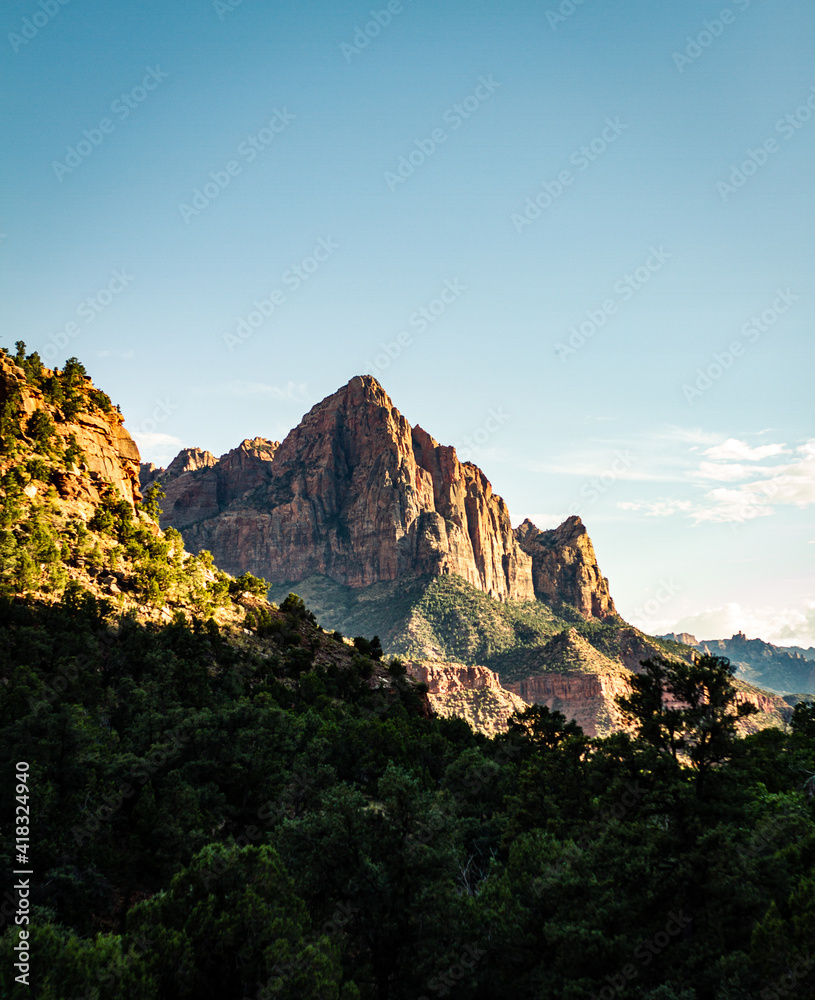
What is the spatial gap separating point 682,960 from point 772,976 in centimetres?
400

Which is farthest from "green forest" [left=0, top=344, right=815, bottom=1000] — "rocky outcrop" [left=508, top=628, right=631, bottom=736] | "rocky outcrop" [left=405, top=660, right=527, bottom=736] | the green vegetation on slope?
the green vegetation on slope

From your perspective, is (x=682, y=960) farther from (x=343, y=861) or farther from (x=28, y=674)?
(x=28, y=674)

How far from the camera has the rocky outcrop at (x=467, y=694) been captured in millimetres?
126000

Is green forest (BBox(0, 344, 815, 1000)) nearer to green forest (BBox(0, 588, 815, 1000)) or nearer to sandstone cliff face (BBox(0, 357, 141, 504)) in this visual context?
green forest (BBox(0, 588, 815, 1000))

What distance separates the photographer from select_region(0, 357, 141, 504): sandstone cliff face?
52.8 m

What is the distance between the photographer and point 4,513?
42000 millimetres

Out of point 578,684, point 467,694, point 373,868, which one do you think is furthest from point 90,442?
point 578,684

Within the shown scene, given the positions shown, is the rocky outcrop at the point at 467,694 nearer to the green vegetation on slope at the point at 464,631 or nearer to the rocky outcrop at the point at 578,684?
the rocky outcrop at the point at 578,684

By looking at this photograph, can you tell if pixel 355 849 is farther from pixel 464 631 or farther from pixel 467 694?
pixel 464 631

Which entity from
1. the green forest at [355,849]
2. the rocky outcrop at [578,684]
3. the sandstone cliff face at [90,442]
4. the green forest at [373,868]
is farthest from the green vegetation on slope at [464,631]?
the green forest at [373,868]

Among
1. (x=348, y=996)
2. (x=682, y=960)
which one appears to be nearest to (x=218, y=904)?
(x=348, y=996)

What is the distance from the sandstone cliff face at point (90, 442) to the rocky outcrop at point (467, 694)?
79.7 metres

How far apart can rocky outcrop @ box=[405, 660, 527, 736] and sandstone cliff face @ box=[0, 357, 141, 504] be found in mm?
79707

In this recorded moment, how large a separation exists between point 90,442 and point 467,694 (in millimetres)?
100800
